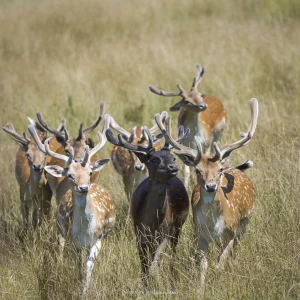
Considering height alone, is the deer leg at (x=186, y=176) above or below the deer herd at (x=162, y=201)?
below

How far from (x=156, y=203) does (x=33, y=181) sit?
2.68 m

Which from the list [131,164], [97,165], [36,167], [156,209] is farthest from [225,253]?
[131,164]

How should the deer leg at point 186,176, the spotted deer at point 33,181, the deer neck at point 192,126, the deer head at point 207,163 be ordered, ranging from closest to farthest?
the deer head at point 207,163
the spotted deer at point 33,181
the deer leg at point 186,176
the deer neck at point 192,126

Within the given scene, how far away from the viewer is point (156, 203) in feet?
22.2

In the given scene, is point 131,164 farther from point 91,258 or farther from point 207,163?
point 207,163

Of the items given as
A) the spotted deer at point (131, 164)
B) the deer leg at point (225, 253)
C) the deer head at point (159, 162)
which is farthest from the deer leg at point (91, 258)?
the spotted deer at point (131, 164)

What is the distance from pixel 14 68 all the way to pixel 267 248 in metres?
10.9

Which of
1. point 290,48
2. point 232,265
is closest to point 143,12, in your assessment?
point 290,48

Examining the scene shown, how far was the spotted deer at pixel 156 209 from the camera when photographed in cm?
661

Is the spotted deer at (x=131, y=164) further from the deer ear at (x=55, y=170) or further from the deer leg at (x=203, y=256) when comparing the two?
the deer leg at (x=203, y=256)

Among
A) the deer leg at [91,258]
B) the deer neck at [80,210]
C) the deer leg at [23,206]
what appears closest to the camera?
the deer leg at [91,258]

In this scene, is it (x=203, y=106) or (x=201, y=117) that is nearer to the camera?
(x=203, y=106)

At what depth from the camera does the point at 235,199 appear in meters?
6.99

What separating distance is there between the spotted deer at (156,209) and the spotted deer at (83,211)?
365mm
